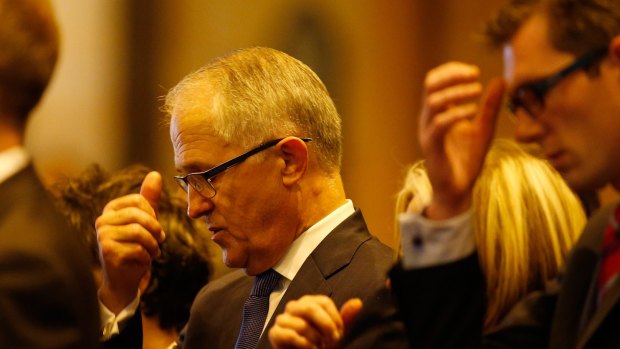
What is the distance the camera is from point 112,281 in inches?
107

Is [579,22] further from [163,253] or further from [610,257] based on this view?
[163,253]

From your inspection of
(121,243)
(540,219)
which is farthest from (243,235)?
(540,219)

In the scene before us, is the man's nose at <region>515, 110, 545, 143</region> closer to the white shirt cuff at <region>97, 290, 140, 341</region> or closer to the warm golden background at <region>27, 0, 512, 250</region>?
the white shirt cuff at <region>97, 290, 140, 341</region>

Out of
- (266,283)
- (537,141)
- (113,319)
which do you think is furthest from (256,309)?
(537,141)

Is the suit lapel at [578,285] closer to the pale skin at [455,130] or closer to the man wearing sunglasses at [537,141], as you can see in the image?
the man wearing sunglasses at [537,141]

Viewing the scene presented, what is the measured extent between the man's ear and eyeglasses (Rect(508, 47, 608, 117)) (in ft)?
2.47

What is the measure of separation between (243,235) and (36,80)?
0.83 meters

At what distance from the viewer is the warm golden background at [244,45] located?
6738 millimetres

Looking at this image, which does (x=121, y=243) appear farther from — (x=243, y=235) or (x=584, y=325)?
(x=584, y=325)

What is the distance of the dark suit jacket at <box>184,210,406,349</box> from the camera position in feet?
7.55

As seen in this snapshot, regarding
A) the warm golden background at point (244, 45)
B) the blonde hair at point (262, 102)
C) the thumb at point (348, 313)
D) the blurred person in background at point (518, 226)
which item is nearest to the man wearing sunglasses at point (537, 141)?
the thumb at point (348, 313)

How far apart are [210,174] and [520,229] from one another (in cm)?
75

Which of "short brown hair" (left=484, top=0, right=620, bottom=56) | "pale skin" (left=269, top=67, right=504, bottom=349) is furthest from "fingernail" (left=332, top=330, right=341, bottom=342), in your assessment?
"short brown hair" (left=484, top=0, right=620, bottom=56)

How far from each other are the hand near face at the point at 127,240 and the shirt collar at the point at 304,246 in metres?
0.33
